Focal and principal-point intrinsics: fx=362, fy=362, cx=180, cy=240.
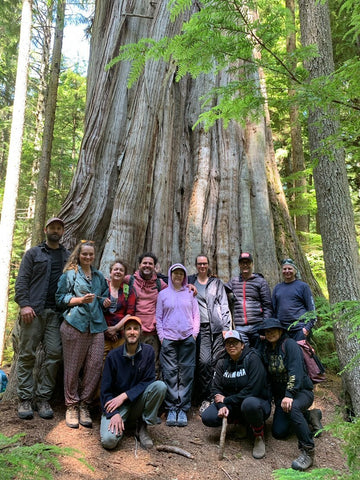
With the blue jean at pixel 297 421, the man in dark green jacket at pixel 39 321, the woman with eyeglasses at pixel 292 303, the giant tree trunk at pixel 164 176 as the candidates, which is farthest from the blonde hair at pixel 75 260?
the blue jean at pixel 297 421

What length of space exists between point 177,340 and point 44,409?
1.67 m

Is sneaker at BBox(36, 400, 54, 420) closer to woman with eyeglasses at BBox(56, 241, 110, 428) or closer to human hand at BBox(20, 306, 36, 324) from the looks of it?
woman with eyeglasses at BBox(56, 241, 110, 428)

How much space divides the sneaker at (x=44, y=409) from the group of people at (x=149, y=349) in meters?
0.01

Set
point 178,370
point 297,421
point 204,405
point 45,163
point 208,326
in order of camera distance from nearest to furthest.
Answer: point 297,421
point 178,370
point 204,405
point 208,326
point 45,163

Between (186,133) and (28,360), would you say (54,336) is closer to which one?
(28,360)

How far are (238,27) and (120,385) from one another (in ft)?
11.8

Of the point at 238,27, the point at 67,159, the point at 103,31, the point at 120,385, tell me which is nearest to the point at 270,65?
the point at 238,27

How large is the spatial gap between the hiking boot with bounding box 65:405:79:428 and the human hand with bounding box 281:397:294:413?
2.19m

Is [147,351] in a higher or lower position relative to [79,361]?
higher

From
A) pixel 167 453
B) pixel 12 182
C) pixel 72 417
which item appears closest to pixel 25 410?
pixel 72 417

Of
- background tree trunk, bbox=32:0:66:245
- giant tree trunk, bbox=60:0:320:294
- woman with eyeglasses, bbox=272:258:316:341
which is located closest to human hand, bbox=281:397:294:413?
woman with eyeglasses, bbox=272:258:316:341

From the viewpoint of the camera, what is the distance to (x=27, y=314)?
3.96 metres

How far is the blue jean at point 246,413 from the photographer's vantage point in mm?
3883

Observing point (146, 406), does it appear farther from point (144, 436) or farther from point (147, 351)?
point (147, 351)
